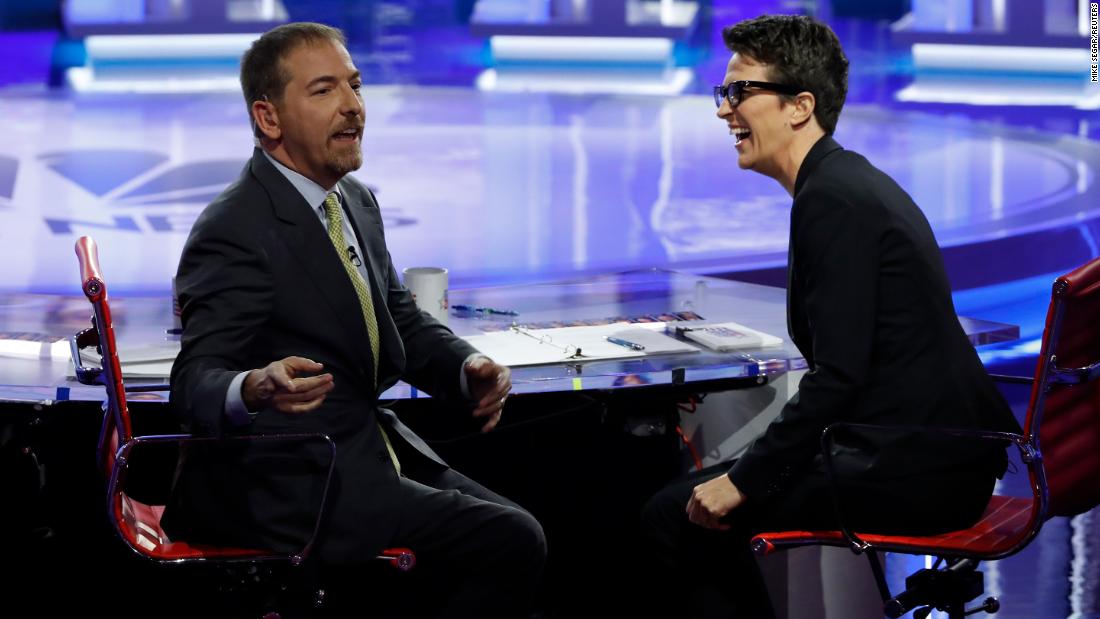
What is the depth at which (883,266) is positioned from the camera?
7.20 ft

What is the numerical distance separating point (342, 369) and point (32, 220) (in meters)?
5.12

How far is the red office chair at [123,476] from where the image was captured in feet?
6.79

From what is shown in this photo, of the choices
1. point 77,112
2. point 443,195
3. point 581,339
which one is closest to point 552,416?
point 581,339

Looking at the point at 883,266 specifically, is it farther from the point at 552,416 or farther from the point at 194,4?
the point at 194,4

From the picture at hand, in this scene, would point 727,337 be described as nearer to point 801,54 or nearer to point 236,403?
point 801,54

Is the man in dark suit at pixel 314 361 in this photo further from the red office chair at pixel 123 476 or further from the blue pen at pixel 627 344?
the blue pen at pixel 627 344

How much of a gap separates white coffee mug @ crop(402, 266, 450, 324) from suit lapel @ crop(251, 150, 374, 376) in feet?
1.87

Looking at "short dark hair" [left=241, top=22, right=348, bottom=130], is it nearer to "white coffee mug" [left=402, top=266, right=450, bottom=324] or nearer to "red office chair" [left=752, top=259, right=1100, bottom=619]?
"white coffee mug" [left=402, top=266, right=450, bottom=324]

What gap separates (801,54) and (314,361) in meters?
0.97

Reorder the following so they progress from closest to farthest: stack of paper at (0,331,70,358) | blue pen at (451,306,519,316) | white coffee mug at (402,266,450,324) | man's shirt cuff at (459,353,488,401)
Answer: man's shirt cuff at (459,353,488,401) → stack of paper at (0,331,70,358) → white coffee mug at (402,266,450,324) → blue pen at (451,306,519,316)

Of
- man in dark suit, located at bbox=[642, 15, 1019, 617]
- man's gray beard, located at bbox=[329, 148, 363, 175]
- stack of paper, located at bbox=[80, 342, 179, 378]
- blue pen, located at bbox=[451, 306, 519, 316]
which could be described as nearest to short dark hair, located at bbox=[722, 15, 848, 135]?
man in dark suit, located at bbox=[642, 15, 1019, 617]

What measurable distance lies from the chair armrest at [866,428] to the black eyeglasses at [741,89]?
0.58 metres

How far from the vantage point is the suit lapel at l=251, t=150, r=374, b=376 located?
7.23 feet

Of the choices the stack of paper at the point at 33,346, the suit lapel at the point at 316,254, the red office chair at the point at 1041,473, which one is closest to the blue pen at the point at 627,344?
the red office chair at the point at 1041,473
